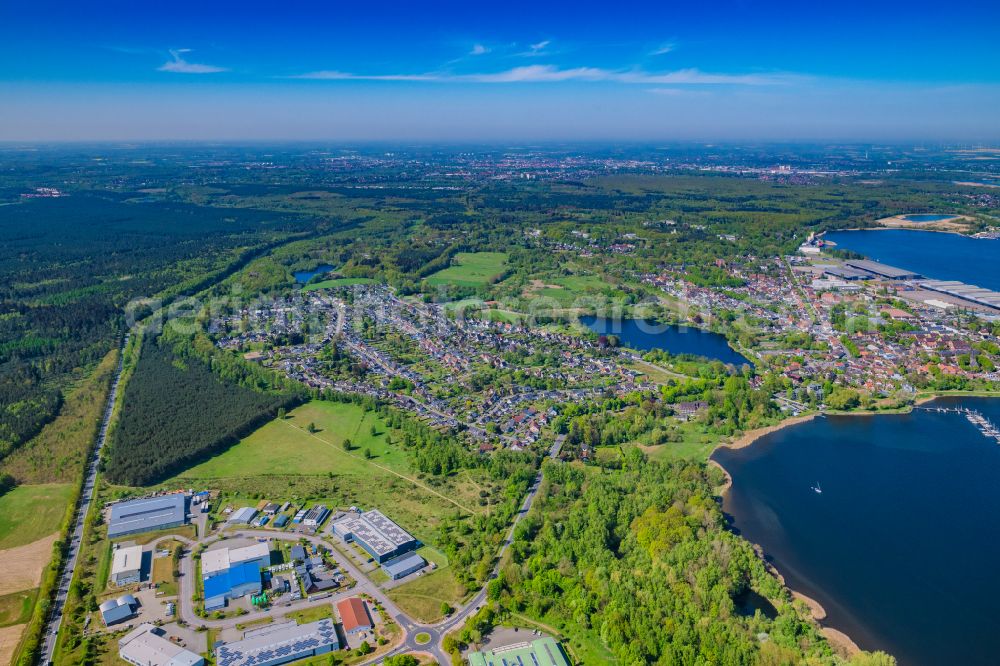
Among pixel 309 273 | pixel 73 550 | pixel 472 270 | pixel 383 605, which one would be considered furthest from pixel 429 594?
pixel 309 273

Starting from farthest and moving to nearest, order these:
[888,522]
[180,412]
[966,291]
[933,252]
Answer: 1. [933,252]
2. [966,291]
3. [180,412]
4. [888,522]

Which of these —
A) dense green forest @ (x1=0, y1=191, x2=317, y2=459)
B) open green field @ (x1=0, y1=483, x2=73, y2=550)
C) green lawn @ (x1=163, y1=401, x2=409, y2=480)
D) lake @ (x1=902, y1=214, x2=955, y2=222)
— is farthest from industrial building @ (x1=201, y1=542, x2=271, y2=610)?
lake @ (x1=902, y1=214, x2=955, y2=222)

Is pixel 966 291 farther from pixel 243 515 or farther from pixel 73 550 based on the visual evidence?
pixel 73 550

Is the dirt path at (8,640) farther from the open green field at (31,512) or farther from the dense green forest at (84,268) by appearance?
the dense green forest at (84,268)

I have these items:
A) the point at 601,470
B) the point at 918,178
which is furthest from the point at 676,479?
the point at 918,178

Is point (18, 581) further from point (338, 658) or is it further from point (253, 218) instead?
point (253, 218)
